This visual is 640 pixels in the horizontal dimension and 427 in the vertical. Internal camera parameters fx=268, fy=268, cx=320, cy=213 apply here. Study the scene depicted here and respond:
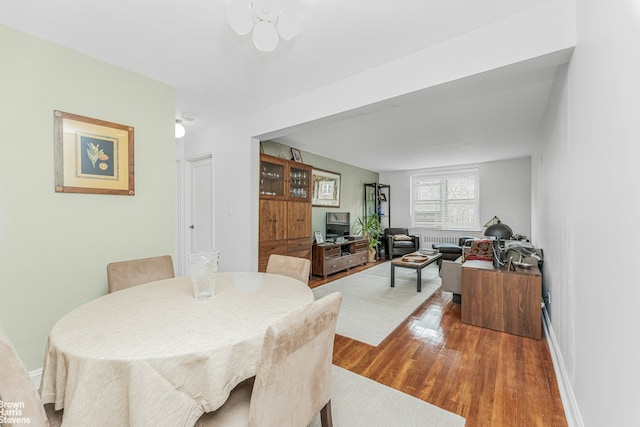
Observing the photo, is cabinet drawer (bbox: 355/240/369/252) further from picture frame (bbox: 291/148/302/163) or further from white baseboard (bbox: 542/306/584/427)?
white baseboard (bbox: 542/306/584/427)

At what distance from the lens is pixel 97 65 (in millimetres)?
2168

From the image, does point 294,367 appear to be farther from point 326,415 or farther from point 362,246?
point 362,246

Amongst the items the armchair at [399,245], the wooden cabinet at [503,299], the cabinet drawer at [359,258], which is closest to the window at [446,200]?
the armchair at [399,245]

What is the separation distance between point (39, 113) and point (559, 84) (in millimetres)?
3933

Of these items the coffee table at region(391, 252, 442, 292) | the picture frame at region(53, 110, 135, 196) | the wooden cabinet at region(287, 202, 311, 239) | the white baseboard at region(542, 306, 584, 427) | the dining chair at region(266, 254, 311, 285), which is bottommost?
the white baseboard at region(542, 306, 584, 427)

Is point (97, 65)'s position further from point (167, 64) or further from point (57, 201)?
point (57, 201)

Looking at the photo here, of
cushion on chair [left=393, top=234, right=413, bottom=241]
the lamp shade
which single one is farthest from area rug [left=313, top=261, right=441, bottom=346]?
cushion on chair [left=393, top=234, right=413, bottom=241]

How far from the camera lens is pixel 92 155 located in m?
2.12

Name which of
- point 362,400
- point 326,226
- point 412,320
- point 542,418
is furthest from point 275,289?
point 326,226

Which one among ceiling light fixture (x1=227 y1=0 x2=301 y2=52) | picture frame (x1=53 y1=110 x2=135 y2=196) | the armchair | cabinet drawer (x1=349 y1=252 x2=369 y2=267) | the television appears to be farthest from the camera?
the armchair

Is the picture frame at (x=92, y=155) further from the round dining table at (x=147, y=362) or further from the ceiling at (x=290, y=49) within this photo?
the round dining table at (x=147, y=362)

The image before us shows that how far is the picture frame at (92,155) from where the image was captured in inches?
77.9

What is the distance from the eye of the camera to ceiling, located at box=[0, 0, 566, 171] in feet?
5.36

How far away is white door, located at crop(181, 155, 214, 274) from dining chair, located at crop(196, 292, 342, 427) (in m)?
3.18
